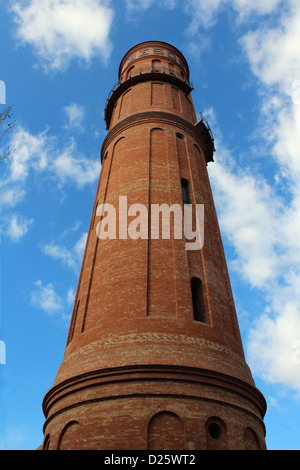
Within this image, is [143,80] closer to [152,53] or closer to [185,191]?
[152,53]

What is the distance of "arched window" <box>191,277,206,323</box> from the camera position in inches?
474

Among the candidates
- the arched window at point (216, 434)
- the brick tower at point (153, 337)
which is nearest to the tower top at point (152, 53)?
the brick tower at point (153, 337)

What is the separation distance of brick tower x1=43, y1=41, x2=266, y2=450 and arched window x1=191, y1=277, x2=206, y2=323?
41 millimetres

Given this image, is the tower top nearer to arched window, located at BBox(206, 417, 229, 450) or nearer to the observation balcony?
the observation balcony

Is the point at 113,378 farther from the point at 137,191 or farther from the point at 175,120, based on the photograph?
the point at 175,120

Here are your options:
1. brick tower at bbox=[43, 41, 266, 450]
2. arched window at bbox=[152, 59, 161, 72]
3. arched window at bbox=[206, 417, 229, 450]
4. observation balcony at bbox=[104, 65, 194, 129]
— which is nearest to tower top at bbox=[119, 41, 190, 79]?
arched window at bbox=[152, 59, 161, 72]

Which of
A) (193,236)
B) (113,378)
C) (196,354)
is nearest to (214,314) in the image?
(196,354)

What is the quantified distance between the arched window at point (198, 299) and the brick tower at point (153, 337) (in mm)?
41

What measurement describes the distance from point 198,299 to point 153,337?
259 cm

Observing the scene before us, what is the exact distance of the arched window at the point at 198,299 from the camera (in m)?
12.0

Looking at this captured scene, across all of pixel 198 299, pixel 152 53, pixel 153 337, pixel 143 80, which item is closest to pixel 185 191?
pixel 198 299

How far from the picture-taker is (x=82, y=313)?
12.7 meters

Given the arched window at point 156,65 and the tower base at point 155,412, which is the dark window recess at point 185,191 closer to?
the tower base at point 155,412

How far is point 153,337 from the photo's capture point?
10.5 metres
